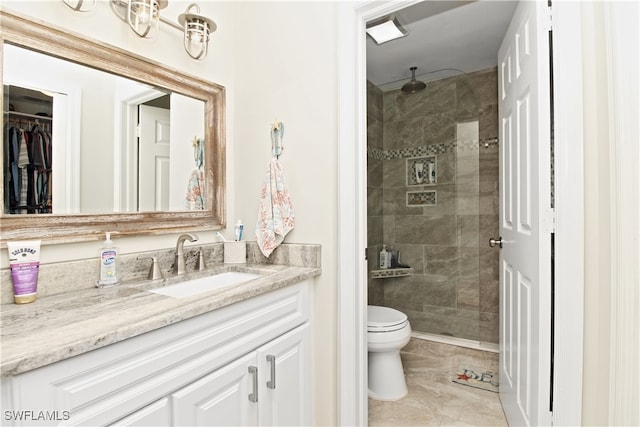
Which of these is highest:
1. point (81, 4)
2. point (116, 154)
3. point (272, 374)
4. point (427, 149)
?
point (81, 4)

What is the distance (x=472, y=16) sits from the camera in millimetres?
2014

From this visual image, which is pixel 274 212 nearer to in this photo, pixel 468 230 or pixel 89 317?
pixel 89 317

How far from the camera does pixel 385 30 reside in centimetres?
210

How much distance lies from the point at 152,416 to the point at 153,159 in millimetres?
1032

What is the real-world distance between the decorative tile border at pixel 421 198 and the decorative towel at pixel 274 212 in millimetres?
1756

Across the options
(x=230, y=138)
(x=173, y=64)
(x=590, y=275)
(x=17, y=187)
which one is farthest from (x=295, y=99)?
(x=590, y=275)

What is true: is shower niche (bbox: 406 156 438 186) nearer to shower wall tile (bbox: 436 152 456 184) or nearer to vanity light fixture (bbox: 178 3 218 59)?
shower wall tile (bbox: 436 152 456 184)

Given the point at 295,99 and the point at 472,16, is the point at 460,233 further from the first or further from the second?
the point at 295,99

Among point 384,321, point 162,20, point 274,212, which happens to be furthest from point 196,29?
point 384,321

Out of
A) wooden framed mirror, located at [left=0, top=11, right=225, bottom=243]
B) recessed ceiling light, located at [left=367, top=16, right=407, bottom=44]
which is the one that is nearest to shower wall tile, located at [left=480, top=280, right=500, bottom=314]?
recessed ceiling light, located at [left=367, top=16, right=407, bottom=44]

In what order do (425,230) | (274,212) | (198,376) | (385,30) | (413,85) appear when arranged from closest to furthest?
1. (198,376)
2. (274,212)
3. (385,30)
4. (413,85)
5. (425,230)

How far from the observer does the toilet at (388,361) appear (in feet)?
6.29

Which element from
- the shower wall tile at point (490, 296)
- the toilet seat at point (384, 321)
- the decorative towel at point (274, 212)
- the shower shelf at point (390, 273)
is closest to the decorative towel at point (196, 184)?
the decorative towel at point (274, 212)

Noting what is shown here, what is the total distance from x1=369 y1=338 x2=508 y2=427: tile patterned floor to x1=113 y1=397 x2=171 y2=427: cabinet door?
123cm
